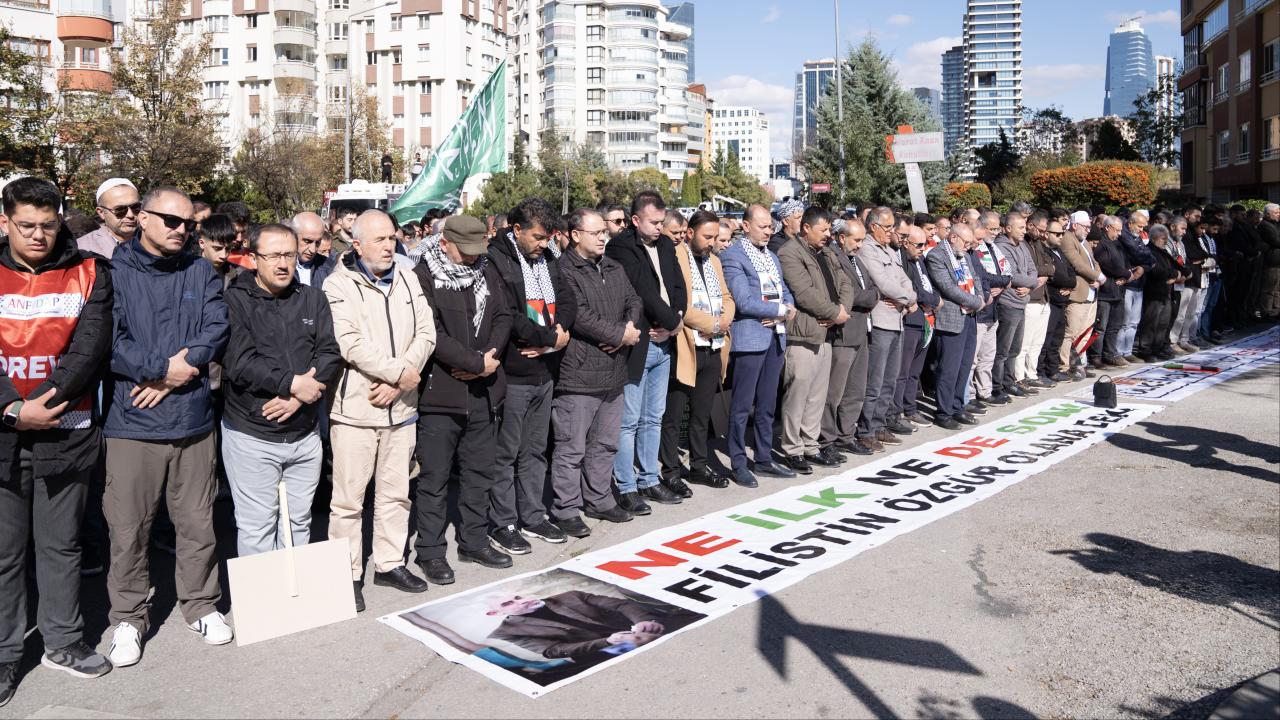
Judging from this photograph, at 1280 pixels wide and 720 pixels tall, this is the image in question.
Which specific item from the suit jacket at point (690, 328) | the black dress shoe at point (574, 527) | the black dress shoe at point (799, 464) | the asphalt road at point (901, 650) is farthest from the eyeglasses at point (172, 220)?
the black dress shoe at point (799, 464)

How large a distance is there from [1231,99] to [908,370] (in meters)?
47.2

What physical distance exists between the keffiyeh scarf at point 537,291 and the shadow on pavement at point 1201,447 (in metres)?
6.06

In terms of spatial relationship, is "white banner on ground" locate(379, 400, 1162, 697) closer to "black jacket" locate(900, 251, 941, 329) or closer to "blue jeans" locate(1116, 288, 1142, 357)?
"black jacket" locate(900, 251, 941, 329)

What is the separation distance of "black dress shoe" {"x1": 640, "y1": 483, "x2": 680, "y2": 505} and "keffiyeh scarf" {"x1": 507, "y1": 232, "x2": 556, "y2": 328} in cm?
179

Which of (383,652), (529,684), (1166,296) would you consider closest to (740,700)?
(529,684)

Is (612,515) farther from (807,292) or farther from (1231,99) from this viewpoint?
(1231,99)

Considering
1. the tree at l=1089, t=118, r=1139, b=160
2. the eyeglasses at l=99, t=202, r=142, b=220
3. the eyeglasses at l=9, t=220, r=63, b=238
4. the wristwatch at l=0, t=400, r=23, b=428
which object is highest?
the tree at l=1089, t=118, r=1139, b=160

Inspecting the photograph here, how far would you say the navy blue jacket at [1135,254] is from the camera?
49.1 ft

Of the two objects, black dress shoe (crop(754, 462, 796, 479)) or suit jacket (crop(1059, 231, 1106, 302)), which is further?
suit jacket (crop(1059, 231, 1106, 302))

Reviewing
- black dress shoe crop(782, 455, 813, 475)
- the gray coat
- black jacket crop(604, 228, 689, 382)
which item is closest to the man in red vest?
black jacket crop(604, 228, 689, 382)

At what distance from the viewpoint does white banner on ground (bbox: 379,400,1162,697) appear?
17.0ft

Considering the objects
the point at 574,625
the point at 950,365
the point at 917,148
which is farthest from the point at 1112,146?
the point at 574,625

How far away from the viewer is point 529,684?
15.6 feet

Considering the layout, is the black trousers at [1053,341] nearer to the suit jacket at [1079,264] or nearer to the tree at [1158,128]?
the suit jacket at [1079,264]
